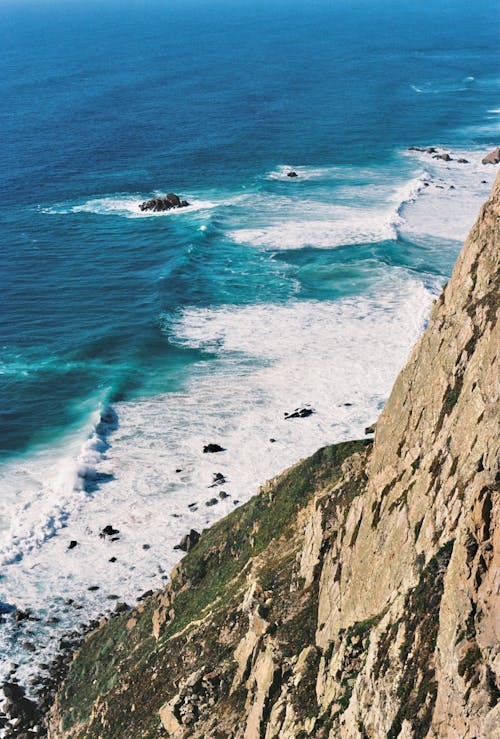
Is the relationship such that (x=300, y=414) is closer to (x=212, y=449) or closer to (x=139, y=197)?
(x=212, y=449)

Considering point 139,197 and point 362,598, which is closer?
point 362,598

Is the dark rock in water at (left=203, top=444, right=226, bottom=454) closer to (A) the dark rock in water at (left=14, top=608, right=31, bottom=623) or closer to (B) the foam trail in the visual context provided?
(B) the foam trail

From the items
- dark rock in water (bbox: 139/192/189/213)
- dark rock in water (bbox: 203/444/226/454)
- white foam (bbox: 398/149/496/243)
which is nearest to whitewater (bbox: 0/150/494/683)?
dark rock in water (bbox: 203/444/226/454)

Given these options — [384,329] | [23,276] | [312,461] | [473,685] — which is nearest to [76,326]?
[23,276]

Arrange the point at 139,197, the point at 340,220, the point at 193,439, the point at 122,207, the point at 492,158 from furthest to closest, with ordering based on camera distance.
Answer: the point at 492,158
the point at 139,197
the point at 122,207
the point at 340,220
the point at 193,439

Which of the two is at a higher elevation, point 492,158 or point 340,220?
point 492,158

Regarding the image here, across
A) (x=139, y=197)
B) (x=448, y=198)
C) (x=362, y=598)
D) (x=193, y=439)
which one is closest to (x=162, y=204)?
(x=139, y=197)

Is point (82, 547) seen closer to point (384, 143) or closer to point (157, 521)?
point (157, 521)
